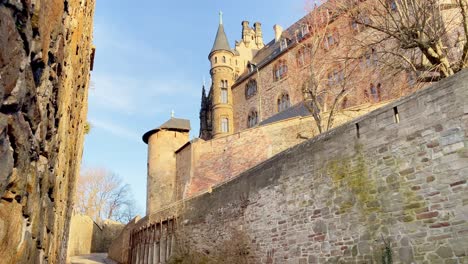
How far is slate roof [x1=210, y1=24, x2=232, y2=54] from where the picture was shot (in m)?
42.5

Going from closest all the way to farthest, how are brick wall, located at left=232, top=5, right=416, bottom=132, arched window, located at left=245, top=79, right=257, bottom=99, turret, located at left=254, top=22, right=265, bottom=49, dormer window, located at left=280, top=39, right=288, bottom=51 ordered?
brick wall, located at left=232, top=5, right=416, bottom=132 → dormer window, located at left=280, top=39, right=288, bottom=51 → arched window, located at left=245, top=79, right=257, bottom=99 → turret, located at left=254, top=22, right=265, bottom=49

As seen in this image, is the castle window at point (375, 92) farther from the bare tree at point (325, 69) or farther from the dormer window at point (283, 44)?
the dormer window at point (283, 44)

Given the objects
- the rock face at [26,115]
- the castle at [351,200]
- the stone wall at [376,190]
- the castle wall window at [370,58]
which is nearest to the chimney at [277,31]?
the castle wall window at [370,58]

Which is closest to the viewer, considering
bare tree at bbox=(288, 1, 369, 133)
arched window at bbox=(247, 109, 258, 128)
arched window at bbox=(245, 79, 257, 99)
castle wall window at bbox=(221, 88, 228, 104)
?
bare tree at bbox=(288, 1, 369, 133)

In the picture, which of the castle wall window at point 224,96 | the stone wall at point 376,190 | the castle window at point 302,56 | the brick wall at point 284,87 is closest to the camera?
the stone wall at point 376,190

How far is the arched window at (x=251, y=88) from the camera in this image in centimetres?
3985

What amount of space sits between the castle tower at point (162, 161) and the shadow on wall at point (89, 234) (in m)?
5.98

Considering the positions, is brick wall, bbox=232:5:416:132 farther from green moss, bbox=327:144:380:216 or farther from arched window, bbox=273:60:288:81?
green moss, bbox=327:144:380:216

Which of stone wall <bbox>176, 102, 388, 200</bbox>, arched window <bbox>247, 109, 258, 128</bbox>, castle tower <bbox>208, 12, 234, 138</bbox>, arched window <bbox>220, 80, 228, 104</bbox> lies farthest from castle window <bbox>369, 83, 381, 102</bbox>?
arched window <bbox>220, 80, 228, 104</bbox>

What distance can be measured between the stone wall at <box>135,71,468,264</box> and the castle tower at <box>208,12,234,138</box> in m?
29.2

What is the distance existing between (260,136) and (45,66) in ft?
67.1

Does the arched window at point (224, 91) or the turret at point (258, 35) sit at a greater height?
the turret at point (258, 35)

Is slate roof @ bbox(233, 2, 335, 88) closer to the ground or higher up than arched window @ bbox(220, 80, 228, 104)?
higher up

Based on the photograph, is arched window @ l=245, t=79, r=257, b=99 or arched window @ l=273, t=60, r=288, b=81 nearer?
arched window @ l=273, t=60, r=288, b=81
